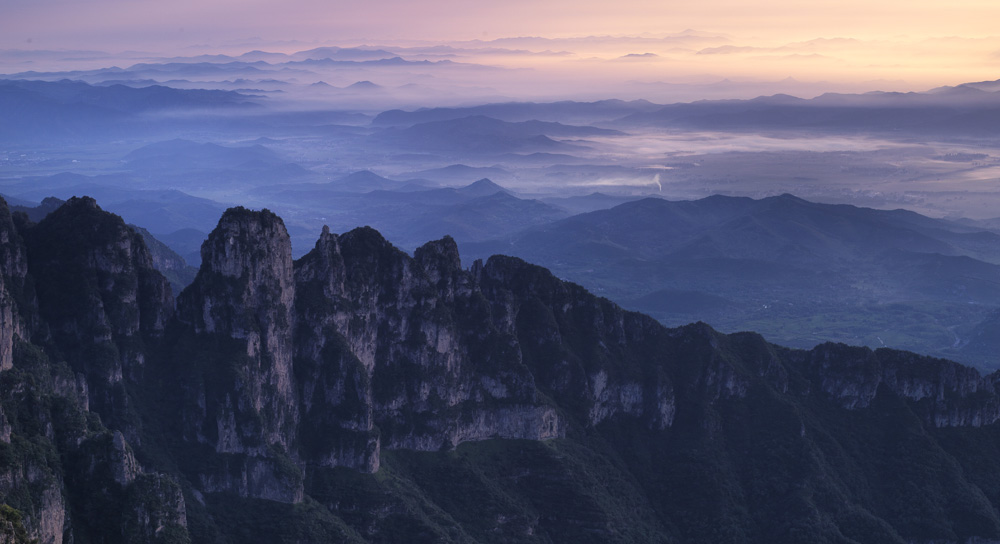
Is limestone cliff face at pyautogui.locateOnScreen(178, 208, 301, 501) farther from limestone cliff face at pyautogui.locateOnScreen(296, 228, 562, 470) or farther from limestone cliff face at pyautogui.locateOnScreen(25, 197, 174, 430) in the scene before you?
limestone cliff face at pyautogui.locateOnScreen(25, 197, 174, 430)

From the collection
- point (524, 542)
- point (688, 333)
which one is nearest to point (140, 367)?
point (524, 542)

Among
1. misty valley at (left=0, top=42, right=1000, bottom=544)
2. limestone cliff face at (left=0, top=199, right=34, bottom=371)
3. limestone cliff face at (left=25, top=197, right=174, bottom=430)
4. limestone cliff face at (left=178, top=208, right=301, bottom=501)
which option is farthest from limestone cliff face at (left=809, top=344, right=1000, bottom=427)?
limestone cliff face at (left=0, top=199, right=34, bottom=371)

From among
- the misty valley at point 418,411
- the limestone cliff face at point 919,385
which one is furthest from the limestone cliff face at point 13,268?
the limestone cliff face at point 919,385

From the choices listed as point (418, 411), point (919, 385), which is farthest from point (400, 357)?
point (919, 385)

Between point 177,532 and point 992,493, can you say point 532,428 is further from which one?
point 992,493

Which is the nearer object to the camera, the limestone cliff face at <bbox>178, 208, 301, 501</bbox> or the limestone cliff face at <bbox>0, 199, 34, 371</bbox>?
the limestone cliff face at <bbox>0, 199, 34, 371</bbox>

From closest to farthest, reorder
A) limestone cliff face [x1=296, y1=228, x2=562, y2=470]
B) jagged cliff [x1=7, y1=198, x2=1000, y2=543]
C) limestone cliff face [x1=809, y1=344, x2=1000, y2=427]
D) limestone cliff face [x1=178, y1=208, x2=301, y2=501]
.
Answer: jagged cliff [x1=7, y1=198, x2=1000, y2=543] → limestone cliff face [x1=178, y1=208, x2=301, y2=501] → limestone cliff face [x1=296, y1=228, x2=562, y2=470] → limestone cliff face [x1=809, y1=344, x2=1000, y2=427]
